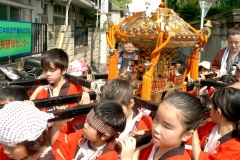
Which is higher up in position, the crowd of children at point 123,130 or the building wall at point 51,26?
the building wall at point 51,26

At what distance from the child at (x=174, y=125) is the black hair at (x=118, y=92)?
0.38 m

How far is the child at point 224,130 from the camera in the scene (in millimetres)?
1462

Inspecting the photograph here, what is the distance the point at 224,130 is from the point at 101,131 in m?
0.73

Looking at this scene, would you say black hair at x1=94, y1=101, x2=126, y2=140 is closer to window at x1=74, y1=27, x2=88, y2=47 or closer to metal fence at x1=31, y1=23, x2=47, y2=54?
metal fence at x1=31, y1=23, x2=47, y2=54

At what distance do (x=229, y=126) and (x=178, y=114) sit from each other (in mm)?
448

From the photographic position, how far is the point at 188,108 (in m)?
1.33

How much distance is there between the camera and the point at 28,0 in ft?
23.5

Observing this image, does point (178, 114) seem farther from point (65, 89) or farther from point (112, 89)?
point (65, 89)

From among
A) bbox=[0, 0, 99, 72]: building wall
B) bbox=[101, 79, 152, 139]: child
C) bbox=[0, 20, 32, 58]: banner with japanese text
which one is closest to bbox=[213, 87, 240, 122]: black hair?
bbox=[101, 79, 152, 139]: child

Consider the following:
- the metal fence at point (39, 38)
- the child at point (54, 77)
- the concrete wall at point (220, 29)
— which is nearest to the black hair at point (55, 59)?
the child at point (54, 77)

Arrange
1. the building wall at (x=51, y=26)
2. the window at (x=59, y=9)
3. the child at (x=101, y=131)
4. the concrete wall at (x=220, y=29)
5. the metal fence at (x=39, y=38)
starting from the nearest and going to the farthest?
the child at (x=101, y=131)
the concrete wall at (x=220, y=29)
the metal fence at (x=39, y=38)
the building wall at (x=51, y=26)
the window at (x=59, y=9)

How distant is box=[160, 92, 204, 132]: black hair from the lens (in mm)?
1325

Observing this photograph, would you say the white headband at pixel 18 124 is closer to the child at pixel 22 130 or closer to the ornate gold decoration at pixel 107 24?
the child at pixel 22 130

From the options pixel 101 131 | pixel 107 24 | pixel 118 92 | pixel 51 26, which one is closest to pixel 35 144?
pixel 101 131
